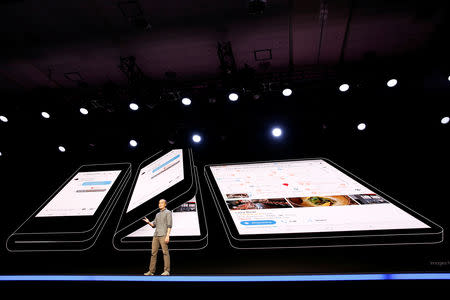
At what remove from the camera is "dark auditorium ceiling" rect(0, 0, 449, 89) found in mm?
2125

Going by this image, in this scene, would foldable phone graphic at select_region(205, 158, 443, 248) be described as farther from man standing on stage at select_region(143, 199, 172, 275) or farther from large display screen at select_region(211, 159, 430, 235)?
man standing on stage at select_region(143, 199, 172, 275)

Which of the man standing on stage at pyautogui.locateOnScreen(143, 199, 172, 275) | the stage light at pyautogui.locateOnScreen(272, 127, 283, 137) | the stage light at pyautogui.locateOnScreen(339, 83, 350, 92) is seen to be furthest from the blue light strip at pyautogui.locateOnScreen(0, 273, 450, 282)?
the stage light at pyautogui.locateOnScreen(339, 83, 350, 92)

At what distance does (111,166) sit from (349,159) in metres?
1.61

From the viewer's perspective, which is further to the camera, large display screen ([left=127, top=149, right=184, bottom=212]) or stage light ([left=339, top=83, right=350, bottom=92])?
stage light ([left=339, top=83, right=350, bottom=92])

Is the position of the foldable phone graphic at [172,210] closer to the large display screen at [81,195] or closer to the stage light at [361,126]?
the large display screen at [81,195]

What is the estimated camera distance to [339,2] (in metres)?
2.10

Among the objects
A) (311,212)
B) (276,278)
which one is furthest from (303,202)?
(276,278)

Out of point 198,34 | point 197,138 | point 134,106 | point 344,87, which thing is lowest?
point 197,138

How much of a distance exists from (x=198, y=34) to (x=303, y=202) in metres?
2.23

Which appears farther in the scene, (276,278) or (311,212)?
(311,212)

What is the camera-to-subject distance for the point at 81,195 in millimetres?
1101

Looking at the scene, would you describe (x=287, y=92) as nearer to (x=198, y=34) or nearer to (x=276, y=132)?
(x=276, y=132)

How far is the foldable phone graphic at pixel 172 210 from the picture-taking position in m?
0.83
